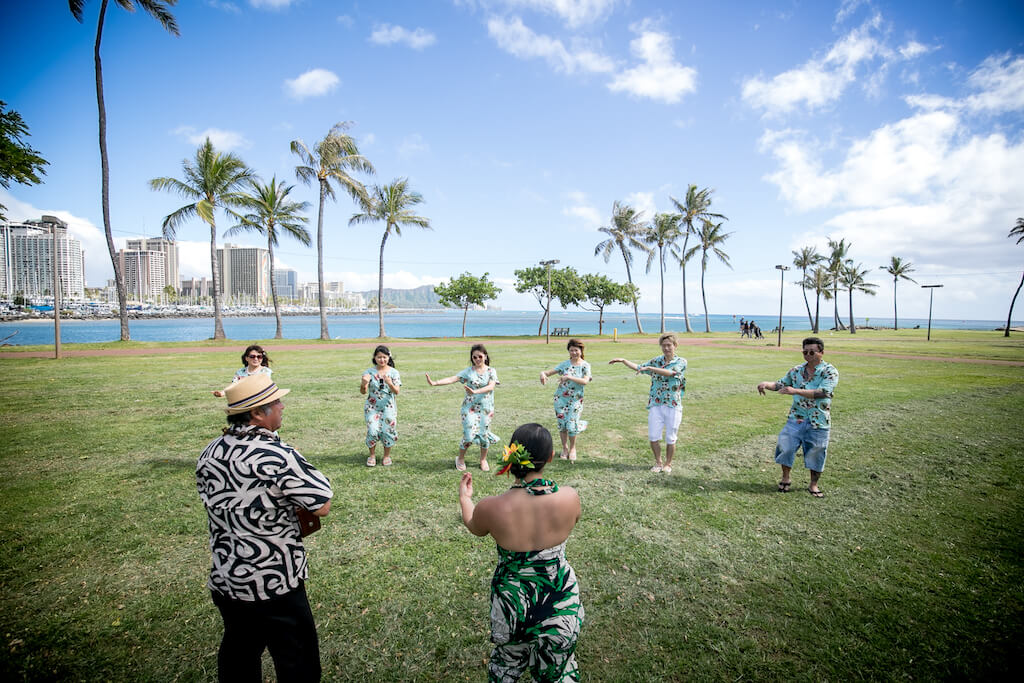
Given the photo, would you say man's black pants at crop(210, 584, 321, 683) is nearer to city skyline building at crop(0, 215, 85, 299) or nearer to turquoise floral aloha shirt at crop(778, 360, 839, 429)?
turquoise floral aloha shirt at crop(778, 360, 839, 429)

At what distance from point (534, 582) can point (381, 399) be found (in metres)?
4.88

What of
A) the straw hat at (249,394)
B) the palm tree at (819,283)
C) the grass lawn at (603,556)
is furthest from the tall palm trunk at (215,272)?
the palm tree at (819,283)

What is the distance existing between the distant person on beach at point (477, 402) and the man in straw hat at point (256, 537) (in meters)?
4.18

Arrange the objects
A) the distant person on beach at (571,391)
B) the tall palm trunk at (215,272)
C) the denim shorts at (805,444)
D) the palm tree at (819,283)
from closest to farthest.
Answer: the denim shorts at (805,444) → the distant person on beach at (571,391) → the tall palm trunk at (215,272) → the palm tree at (819,283)

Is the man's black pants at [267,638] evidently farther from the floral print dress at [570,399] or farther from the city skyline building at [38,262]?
the city skyline building at [38,262]

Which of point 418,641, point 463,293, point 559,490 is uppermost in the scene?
point 463,293

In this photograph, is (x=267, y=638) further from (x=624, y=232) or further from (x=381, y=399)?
(x=624, y=232)

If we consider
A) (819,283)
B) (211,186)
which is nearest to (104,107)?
(211,186)

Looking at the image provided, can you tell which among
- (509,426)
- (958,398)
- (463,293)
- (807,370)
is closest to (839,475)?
(807,370)

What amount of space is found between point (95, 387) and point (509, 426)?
12.6m

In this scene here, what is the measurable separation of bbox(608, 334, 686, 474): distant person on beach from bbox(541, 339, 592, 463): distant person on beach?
649 mm

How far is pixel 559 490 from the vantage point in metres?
2.34

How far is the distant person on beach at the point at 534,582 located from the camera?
2.23m

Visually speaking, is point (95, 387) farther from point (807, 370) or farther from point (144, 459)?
point (807, 370)
